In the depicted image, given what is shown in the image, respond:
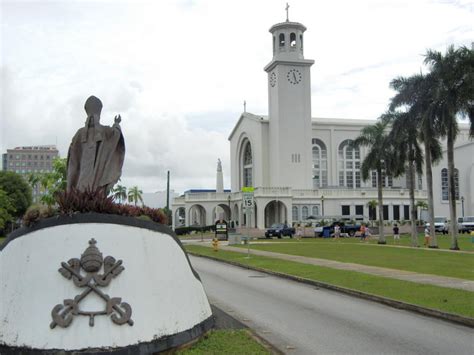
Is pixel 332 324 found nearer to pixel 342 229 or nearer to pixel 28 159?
pixel 342 229

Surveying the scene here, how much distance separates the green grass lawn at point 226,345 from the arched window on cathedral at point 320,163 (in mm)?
76494

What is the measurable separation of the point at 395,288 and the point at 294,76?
64.4 metres

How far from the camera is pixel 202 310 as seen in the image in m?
8.22

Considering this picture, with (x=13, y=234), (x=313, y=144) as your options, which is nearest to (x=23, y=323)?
(x=13, y=234)

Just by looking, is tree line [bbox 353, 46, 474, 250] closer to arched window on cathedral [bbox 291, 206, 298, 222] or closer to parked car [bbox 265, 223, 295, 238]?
parked car [bbox 265, 223, 295, 238]

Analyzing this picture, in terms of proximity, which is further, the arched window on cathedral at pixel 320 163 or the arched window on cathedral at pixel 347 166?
the arched window on cathedral at pixel 347 166

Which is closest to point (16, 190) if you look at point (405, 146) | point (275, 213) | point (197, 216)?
point (197, 216)

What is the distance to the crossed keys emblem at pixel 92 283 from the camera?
6.60 m

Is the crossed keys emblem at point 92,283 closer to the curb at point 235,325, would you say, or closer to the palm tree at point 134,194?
the curb at point 235,325

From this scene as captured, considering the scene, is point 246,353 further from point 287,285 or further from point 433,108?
point 433,108

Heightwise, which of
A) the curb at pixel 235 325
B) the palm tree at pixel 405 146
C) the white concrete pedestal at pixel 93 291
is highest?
the palm tree at pixel 405 146

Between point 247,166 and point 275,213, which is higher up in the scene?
point 247,166

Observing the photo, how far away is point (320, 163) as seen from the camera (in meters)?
84.7

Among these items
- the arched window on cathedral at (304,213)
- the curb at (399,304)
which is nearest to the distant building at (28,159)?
the arched window on cathedral at (304,213)
